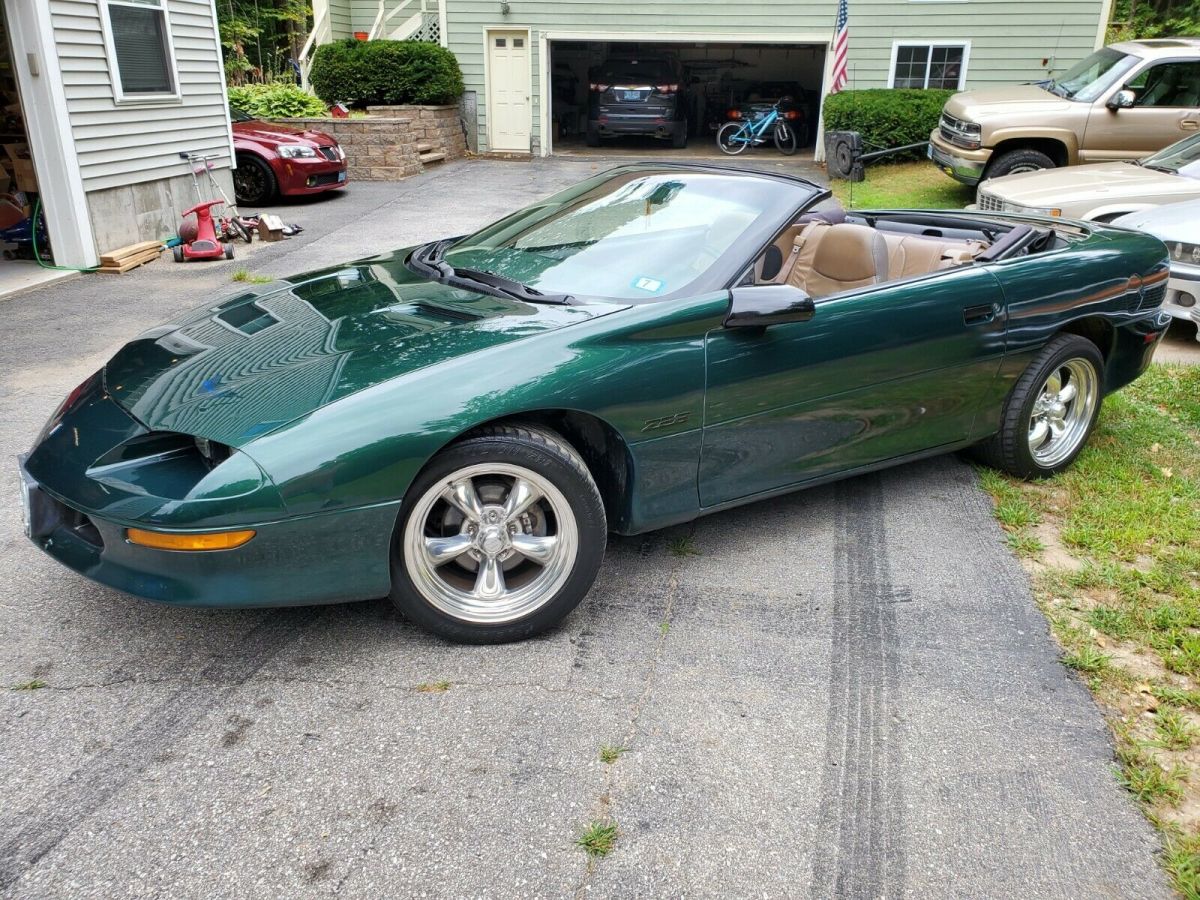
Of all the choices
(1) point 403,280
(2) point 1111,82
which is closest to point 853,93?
(2) point 1111,82

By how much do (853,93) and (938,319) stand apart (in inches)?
546

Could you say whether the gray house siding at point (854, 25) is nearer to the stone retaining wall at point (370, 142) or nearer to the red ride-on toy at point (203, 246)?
the stone retaining wall at point (370, 142)

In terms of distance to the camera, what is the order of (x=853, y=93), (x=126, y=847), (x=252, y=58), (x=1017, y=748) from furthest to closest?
(x=252, y=58) → (x=853, y=93) → (x=1017, y=748) → (x=126, y=847)

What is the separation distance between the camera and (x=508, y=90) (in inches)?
738

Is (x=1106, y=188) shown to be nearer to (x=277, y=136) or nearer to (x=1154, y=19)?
(x=277, y=136)

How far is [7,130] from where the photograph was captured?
10.9m

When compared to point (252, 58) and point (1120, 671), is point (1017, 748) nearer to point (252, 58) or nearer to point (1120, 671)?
point (1120, 671)

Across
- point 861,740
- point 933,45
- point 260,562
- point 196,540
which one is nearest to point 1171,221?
point 861,740

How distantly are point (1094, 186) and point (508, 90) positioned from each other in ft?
42.5

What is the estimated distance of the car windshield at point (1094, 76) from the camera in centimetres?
1129

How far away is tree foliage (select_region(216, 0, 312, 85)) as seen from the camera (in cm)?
2212

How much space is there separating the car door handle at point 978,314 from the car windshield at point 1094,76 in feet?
29.4

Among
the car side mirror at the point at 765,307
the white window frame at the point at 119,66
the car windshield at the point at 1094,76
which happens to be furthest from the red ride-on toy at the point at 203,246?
the car windshield at the point at 1094,76

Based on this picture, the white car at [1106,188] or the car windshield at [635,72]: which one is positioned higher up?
→ the car windshield at [635,72]
